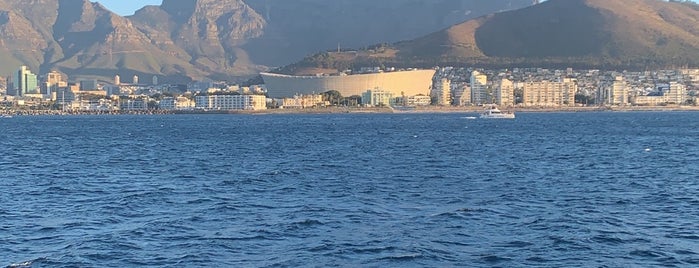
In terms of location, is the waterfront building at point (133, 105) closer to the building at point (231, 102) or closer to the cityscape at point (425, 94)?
the cityscape at point (425, 94)

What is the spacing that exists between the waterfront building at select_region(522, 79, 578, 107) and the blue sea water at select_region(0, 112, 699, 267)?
112144 millimetres

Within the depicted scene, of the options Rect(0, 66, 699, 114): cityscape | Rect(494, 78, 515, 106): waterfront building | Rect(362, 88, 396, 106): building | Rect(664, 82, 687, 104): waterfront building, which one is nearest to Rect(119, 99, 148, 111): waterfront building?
Rect(0, 66, 699, 114): cityscape

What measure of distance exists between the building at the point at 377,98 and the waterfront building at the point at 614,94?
30.1m

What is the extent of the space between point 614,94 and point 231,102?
55.3 metres

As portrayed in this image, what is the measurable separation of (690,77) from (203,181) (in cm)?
14740

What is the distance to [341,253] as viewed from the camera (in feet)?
56.4

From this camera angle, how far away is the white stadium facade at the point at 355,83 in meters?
155

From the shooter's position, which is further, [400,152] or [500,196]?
[400,152]

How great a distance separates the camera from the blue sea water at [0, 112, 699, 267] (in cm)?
1705

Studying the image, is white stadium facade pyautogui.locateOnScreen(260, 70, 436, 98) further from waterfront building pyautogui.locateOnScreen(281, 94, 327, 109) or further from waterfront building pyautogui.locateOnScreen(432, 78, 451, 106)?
waterfront building pyautogui.locateOnScreen(281, 94, 327, 109)

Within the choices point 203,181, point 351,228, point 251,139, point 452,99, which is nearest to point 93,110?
point 452,99

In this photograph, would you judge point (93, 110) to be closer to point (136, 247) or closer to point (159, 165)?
point (159, 165)

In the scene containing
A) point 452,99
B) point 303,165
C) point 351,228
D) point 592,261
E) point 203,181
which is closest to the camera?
point 592,261

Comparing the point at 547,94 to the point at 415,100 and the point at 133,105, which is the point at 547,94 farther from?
the point at 133,105
